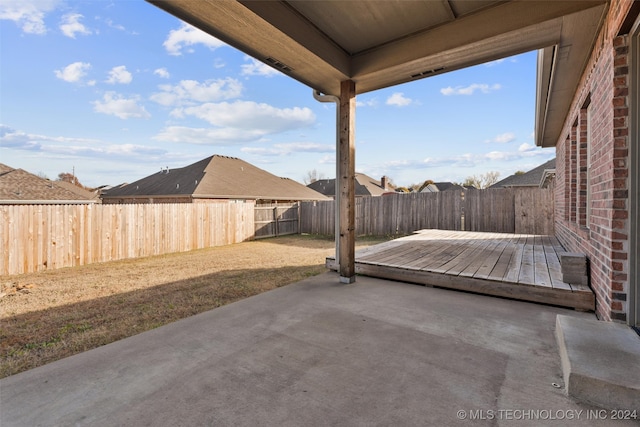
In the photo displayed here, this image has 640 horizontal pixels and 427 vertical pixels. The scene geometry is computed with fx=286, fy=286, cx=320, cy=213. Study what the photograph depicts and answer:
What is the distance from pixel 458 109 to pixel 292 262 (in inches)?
560

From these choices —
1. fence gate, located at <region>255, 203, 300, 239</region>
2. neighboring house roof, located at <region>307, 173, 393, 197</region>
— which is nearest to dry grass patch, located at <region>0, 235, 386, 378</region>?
fence gate, located at <region>255, 203, 300, 239</region>

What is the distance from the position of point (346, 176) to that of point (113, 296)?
12.9 ft

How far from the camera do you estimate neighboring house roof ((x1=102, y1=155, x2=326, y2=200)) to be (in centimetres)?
1545

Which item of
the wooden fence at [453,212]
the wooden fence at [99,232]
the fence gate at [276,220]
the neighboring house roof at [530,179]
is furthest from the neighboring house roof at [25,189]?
the neighboring house roof at [530,179]

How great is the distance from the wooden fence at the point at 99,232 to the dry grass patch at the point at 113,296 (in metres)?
0.47

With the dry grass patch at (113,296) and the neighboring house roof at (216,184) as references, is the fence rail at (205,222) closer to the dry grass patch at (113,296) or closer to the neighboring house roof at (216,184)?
the dry grass patch at (113,296)

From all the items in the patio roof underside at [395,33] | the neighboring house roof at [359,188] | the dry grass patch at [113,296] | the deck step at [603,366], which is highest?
A: the neighboring house roof at [359,188]

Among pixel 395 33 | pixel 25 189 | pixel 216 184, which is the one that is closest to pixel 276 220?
pixel 216 184

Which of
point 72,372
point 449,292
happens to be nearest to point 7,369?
point 72,372

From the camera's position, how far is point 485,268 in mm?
3994

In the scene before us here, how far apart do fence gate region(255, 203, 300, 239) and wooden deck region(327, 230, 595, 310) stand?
25.1 feet

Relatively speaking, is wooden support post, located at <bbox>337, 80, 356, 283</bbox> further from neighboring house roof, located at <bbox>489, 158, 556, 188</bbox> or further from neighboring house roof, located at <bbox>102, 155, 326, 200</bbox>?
neighboring house roof, located at <bbox>489, 158, 556, 188</bbox>

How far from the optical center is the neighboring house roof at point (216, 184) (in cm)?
1545

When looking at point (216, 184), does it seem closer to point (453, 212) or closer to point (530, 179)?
point (453, 212)
